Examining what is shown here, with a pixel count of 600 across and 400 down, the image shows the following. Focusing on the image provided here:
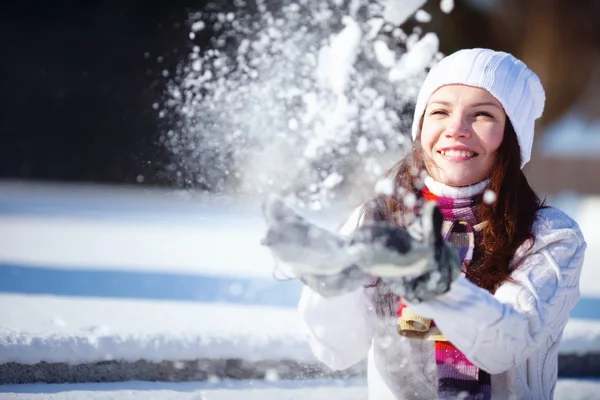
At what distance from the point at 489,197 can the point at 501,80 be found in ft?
0.77

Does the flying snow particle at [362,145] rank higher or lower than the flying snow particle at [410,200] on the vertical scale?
higher

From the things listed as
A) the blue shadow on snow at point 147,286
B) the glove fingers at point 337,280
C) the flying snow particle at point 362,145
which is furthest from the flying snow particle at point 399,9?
the glove fingers at point 337,280

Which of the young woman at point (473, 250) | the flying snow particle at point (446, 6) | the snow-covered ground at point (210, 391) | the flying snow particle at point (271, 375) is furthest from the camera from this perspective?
the flying snow particle at point (446, 6)

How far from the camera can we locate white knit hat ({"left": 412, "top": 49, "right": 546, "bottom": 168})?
1.39 m

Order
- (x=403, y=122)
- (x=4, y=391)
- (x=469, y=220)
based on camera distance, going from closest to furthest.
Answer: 1. (x=469, y=220)
2. (x=4, y=391)
3. (x=403, y=122)

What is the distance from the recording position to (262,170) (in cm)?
314

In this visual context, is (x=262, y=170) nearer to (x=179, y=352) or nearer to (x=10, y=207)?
(x=179, y=352)

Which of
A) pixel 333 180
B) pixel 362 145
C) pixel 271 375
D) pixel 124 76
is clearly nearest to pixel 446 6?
pixel 362 145

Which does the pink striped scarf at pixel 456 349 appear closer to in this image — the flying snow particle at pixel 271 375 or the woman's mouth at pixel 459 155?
the woman's mouth at pixel 459 155

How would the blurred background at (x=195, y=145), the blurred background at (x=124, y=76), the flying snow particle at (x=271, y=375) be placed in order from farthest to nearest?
the blurred background at (x=124, y=76) → the blurred background at (x=195, y=145) → the flying snow particle at (x=271, y=375)

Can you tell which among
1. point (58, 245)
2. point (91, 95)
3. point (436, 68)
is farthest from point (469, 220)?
point (91, 95)

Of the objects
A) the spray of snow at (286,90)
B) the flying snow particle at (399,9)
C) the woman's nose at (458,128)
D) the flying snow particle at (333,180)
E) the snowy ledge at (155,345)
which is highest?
the flying snow particle at (399,9)

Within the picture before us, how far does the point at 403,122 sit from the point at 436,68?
4.64 feet

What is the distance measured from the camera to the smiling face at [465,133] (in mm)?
1399
